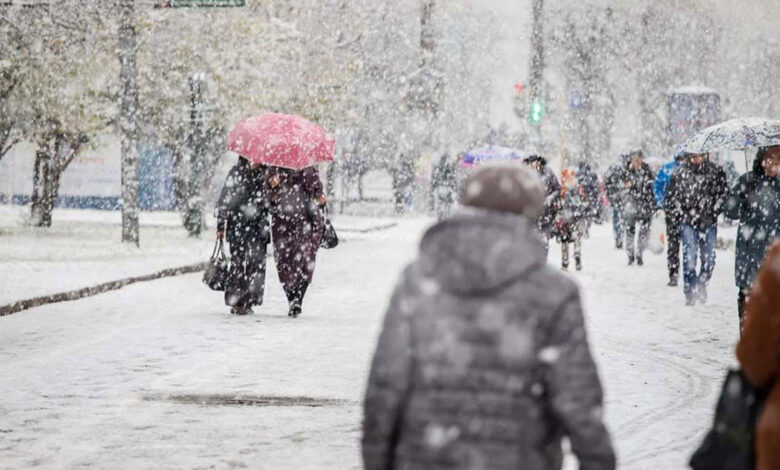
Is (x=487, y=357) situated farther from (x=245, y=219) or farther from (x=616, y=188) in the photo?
(x=616, y=188)

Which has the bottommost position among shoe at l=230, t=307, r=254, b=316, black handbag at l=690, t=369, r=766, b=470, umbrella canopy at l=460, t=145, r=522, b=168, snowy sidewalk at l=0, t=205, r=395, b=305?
shoe at l=230, t=307, r=254, b=316

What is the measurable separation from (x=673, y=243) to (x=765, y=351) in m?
14.8

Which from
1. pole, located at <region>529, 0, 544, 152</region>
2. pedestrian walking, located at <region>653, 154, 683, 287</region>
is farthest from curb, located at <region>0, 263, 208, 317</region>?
pole, located at <region>529, 0, 544, 152</region>

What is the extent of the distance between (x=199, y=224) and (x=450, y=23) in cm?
4946

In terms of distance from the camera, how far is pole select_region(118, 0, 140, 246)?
23.5 metres

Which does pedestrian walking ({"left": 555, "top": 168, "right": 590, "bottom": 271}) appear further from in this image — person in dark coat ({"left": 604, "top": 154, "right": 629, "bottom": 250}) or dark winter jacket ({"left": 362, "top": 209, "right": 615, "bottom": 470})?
dark winter jacket ({"left": 362, "top": 209, "right": 615, "bottom": 470})

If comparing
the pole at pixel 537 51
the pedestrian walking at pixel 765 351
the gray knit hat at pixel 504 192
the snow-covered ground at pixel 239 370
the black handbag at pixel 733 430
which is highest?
the pole at pixel 537 51

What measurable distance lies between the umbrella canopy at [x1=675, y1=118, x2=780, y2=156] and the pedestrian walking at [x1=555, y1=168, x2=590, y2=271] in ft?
15.6

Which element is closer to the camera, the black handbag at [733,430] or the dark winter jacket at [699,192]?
the black handbag at [733,430]

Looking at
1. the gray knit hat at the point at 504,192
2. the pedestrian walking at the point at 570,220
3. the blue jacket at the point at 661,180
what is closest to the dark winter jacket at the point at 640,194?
the pedestrian walking at the point at 570,220

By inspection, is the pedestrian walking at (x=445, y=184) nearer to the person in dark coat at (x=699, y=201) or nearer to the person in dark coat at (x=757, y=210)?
the person in dark coat at (x=699, y=201)

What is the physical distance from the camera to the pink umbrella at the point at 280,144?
43.8ft

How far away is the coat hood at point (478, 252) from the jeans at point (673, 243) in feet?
44.5

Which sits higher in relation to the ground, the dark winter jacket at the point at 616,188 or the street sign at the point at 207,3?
the street sign at the point at 207,3
